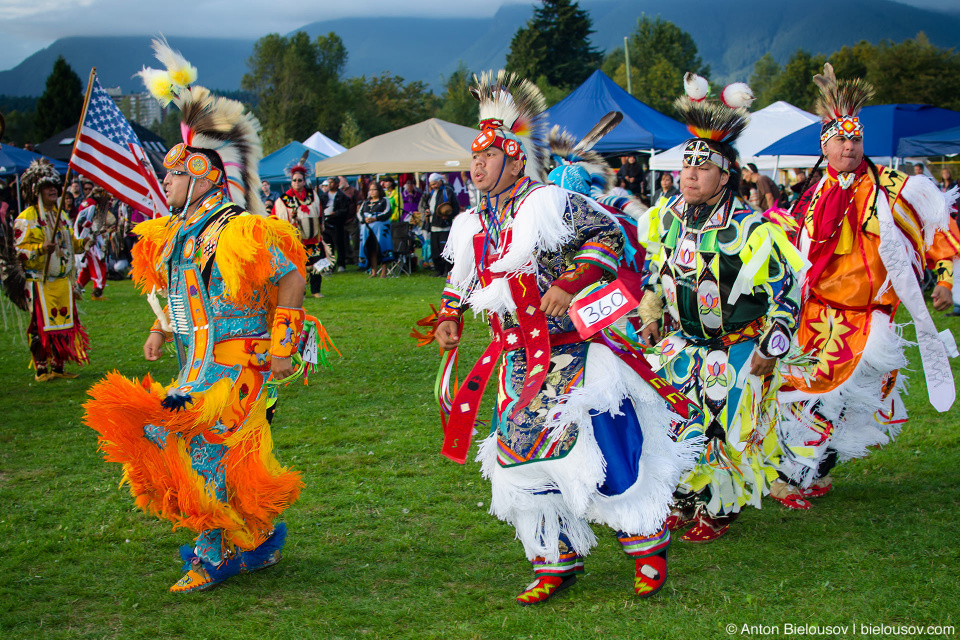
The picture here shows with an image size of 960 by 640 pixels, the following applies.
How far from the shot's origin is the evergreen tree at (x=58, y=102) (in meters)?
51.2

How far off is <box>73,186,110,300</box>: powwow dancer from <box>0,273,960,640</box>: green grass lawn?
7969 millimetres

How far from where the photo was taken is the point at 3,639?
3240 mm

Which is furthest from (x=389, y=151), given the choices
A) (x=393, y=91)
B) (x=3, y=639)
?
(x=393, y=91)

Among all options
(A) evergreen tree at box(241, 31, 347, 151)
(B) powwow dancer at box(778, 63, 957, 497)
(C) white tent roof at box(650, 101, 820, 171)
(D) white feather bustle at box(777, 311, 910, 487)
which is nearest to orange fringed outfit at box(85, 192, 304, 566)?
(D) white feather bustle at box(777, 311, 910, 487)

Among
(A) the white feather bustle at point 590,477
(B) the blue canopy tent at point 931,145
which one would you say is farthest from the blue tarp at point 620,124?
(A) the white feather bustle at point 590,477

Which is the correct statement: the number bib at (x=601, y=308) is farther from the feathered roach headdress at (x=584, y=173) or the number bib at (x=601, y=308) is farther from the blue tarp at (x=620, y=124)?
the blue tarp at (x=620, y=124)

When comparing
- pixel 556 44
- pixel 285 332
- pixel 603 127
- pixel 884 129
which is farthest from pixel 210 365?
pixel 556 44

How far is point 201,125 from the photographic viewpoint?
3.79m

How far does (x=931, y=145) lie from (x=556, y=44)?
55439mm

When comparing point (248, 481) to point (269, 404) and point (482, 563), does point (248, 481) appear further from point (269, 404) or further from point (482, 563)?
point (482, 563)

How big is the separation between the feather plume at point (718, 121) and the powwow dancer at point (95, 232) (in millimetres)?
11626

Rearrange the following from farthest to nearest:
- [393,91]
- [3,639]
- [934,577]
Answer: [393,91]
[934,577]
[3,639]

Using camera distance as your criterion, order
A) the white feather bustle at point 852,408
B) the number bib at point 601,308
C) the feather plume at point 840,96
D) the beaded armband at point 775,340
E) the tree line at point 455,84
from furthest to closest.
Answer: the tree line at point 455,84 → the feather plume at point 840,96 → the white feather bustle at point 852,408 → the beaded armband at point 775,340 → the number bib at point 601,308

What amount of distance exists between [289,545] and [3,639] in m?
1.32
